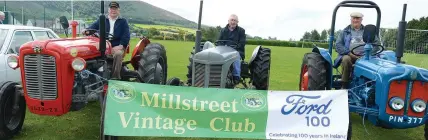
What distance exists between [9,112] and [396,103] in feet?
15.8

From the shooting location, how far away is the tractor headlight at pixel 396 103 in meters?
4.77

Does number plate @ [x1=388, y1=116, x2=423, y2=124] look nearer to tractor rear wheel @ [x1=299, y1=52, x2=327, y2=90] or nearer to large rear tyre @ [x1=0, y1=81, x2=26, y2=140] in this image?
tractor rear wheel @ [x1=299, y1=52, x2=327, y2=90]

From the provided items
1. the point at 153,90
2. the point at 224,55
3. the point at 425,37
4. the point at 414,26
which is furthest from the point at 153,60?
the point at 414,26

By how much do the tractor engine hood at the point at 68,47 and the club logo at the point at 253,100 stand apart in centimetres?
219

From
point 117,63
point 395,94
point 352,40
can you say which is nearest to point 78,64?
point 117,63

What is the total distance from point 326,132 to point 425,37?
15.6 m

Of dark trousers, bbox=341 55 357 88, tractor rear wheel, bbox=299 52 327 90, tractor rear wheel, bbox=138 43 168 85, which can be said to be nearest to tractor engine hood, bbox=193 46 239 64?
tractor rear wheel, bbox=138 43 168 85

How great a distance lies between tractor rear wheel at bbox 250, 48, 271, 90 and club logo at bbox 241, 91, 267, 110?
2.43 meters

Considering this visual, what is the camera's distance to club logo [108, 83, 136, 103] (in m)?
4.39

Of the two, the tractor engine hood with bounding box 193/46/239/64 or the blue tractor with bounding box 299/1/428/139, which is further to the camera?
the tractor engine hood with bounding box 193/46/239/64

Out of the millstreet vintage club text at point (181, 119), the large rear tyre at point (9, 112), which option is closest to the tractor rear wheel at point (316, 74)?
the millstreet vintage club text at point (181, 119)

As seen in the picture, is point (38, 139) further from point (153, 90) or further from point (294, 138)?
point (294, 138)

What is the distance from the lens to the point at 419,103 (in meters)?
4.77

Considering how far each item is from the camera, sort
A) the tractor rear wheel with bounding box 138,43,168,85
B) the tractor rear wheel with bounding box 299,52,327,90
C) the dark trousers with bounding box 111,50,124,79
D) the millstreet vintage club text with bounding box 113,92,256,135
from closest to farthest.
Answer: the millstreet vintage club text with bounding box 113,92,256,135
the tractor rear wheel with bounding box 299,52,327,90
the dark trousers with bounding box 111,50,124,79
the tractor rear wheel with bounding box 138,43,168,85
